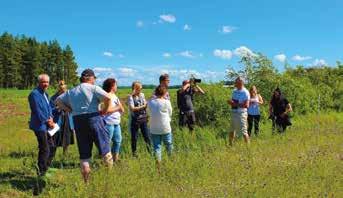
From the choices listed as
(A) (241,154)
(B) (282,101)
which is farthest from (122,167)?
(B) (282,101)

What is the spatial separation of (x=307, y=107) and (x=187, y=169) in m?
16.3

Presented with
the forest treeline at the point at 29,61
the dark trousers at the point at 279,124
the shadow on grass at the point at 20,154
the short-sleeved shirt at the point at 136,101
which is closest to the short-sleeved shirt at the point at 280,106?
the dark trousers at the point at 279,124

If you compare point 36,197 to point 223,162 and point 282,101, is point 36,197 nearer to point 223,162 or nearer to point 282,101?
point 223,162

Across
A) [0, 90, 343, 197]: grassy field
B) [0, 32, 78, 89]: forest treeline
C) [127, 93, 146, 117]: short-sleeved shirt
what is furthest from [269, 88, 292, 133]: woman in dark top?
[0, 32, 78, 89]: forest treeline

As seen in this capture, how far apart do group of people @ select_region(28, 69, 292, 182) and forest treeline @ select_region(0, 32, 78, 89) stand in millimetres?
78124

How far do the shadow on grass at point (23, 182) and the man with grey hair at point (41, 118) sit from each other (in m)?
0.23

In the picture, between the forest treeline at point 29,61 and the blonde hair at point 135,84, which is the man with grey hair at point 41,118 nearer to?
the blonde hair at point 135,84

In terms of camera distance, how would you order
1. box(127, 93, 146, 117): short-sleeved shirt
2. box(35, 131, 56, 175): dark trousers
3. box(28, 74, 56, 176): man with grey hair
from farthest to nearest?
box(127, 93, 146, 117): short-sleeved shirt, box(35, 131, 56, 175): dark trousers, box(28, 74, 56, 176): man with grey hair

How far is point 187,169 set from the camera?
28.8 ft

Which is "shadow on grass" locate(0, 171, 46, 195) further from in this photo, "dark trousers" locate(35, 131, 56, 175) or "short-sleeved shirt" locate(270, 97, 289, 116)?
"short-sleeved shirt" locate(270, 97, 289, 116)

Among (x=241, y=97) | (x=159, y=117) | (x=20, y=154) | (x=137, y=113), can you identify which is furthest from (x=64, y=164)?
(x=241, y=97)

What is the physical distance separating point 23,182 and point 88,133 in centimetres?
190

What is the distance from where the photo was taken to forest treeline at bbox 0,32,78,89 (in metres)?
95.6

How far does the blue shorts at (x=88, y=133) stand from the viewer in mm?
7945
